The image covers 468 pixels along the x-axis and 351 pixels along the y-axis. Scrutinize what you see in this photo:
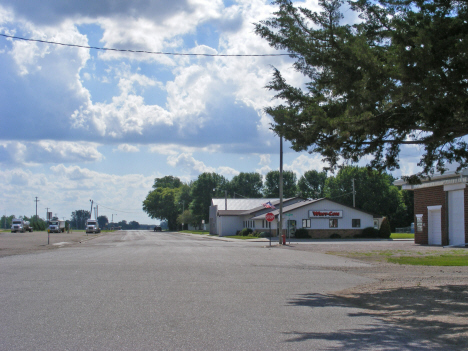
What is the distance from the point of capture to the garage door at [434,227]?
32.1 metres

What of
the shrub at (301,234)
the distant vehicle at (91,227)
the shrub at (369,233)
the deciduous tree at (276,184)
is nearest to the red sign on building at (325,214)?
the shrub at (301,234)

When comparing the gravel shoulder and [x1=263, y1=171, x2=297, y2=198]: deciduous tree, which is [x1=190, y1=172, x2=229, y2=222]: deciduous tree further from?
the gravel shoulder

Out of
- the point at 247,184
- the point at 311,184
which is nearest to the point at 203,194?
the point at 247,184

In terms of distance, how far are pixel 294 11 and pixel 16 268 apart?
503 inches

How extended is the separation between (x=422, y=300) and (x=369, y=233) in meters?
47.1

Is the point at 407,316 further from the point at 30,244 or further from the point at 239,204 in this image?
the point at 239,204

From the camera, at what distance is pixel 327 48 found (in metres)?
9.89

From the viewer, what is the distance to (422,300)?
9992 millimetres

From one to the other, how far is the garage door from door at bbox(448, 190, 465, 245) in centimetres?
114

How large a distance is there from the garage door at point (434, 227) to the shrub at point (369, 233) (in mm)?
21590

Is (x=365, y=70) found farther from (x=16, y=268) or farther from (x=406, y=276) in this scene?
(x=16, y=268)

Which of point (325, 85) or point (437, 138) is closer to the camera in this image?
point (437, 138)

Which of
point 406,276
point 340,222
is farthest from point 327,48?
point 340,222

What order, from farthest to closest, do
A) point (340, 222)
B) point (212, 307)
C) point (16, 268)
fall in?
point (340, 222)
point (16, 268)
point (212, 307)
